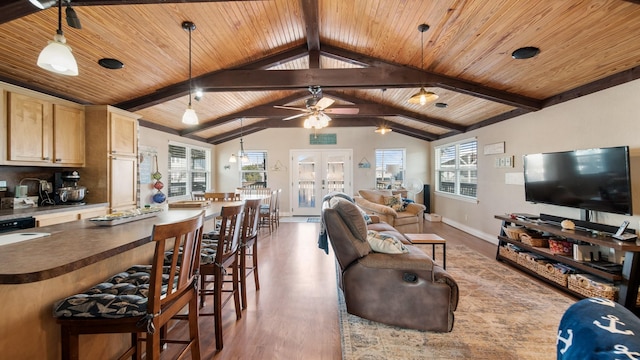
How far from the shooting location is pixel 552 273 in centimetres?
308

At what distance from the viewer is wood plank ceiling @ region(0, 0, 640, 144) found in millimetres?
2348

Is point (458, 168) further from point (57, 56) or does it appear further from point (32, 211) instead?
point (32, 211)

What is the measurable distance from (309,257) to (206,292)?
2013 millimetres

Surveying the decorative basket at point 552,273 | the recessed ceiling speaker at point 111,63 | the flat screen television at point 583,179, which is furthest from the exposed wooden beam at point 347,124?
the decorative basket at point 552,273

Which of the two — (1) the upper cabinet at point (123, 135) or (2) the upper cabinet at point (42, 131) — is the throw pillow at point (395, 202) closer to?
(1) the upper cabinet at point (123, 135)

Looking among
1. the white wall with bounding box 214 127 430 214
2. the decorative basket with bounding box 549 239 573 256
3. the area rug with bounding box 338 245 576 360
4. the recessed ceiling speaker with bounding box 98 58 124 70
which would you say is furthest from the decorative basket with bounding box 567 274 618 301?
the recessed ceiling speaker with bounding box 98 58 124 70

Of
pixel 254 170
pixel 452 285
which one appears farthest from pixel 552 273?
pixel 254 170

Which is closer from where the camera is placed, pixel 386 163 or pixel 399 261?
pixel 399 261

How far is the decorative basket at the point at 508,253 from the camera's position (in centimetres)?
366

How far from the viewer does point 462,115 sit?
5438mm

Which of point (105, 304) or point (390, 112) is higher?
point (390, 112)

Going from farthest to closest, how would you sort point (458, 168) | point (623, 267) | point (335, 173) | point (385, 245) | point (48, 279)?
point (335, 173)
point (458, 168)
point (623, 267)
point (385, 245)
point (48, 279)

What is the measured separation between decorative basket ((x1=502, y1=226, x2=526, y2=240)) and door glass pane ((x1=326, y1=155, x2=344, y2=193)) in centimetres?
479

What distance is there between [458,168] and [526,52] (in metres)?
4.05
